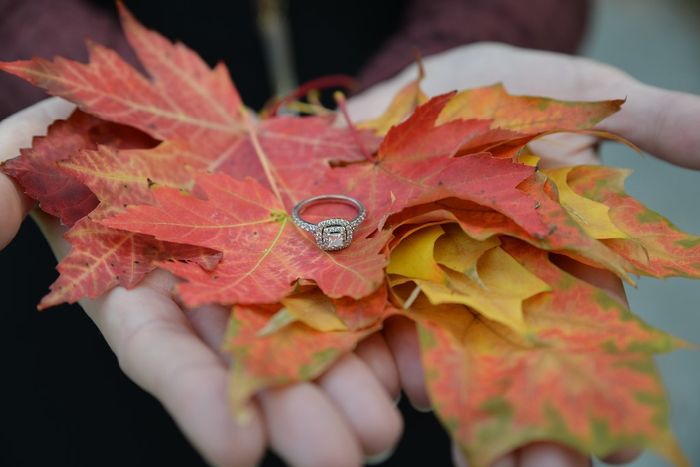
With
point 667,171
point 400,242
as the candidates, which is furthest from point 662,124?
point 667,171

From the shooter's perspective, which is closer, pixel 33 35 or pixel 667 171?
pixel 33 35

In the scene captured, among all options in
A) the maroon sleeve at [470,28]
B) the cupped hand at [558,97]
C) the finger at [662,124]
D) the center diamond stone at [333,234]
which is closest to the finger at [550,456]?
the cupped hand at [558,97]

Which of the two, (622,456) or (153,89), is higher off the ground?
(153,89)

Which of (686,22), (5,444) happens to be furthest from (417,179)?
(686,22)

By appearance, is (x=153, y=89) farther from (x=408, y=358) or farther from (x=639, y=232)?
(x=639, y=232)

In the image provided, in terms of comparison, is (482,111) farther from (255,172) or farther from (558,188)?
(255,172)

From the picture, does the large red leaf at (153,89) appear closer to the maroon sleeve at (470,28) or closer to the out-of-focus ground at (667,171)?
the maroon sleeve at (470,28)
